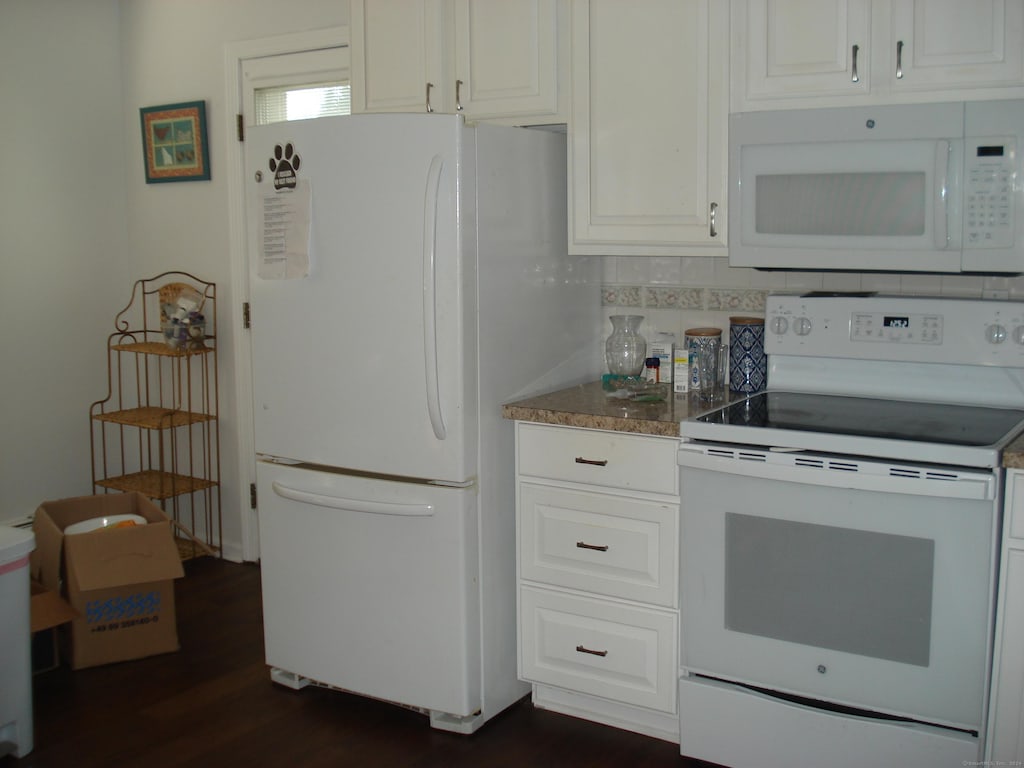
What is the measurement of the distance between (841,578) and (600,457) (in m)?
0.65

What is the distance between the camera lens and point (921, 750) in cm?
220

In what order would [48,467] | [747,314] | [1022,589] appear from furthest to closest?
1. [48,467]
2. [747,314]
3. [1022,589]

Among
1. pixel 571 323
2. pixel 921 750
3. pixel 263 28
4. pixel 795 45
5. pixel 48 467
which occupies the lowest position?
pixel 921 750

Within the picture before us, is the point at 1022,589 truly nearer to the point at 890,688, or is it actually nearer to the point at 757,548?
the point at 890,688

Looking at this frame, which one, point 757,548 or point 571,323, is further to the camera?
point 571,323

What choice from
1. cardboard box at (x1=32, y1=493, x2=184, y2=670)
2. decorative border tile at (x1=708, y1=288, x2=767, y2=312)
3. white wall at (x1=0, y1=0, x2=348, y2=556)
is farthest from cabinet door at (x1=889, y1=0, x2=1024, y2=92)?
cardboard box at (x1=32, y1=493, x2=184, y2=670)

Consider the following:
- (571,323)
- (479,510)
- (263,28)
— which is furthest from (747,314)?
(263,28)

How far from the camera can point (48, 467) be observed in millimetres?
4195

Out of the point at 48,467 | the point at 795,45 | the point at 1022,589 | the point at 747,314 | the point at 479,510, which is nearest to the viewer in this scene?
the point at 1022,589

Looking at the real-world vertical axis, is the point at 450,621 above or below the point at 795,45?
below

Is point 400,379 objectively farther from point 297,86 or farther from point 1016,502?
point 297,86

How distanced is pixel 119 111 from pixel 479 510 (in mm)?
2723

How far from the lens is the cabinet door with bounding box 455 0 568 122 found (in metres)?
2.77

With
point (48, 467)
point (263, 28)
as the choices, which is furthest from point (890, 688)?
point (48, 467)
